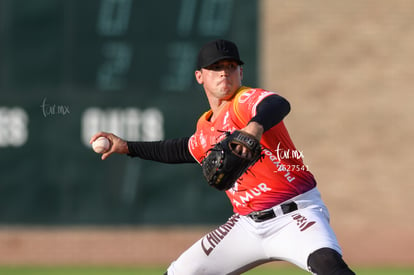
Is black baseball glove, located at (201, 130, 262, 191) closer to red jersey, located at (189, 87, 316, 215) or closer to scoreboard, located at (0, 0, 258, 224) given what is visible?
red jersey, located at (189, 87, 316, 215)

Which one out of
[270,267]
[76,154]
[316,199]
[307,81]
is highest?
[316,199]

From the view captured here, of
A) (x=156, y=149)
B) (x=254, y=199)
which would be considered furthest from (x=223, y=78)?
(x=156, y=149)

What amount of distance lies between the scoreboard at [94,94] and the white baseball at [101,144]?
6.68 meters

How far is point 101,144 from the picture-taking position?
5.73 meters

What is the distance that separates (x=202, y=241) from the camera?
17.9 ft

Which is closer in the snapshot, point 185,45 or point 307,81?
point 185,45

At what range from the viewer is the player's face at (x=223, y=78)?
17.6 feet

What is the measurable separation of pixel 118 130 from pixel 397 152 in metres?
4.30

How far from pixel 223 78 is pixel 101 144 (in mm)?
923

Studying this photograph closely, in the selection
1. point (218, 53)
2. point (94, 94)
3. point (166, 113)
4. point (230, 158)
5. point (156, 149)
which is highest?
point (218, 53)

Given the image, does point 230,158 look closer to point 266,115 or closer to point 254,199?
point 266,115

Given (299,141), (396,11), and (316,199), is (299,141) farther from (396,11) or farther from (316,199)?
(316,199)

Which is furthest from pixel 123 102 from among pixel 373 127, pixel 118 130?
pixel 373 127

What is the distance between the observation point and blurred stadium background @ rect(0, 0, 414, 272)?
12688mm
